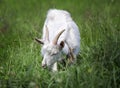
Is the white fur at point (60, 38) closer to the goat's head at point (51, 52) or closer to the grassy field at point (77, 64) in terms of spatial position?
the goat's head at point (51, 52)

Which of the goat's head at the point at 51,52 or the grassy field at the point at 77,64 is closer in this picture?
the grassy field at the point at 77,64

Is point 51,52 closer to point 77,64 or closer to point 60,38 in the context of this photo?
point 77,64

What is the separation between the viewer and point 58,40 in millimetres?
9453

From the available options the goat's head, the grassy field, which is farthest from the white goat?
the grassy field

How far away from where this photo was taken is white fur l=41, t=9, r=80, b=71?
8.82 m

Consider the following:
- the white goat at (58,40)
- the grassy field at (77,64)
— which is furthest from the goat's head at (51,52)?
the grassy field at (77,64)

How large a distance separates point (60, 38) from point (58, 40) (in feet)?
0.18

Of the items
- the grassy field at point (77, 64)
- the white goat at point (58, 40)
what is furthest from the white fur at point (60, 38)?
the grassy field at point (77, 64)

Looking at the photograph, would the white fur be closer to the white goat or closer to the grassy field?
the white goat

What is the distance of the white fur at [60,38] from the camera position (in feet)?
28.9

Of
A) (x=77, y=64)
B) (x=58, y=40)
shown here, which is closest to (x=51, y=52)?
(x=77, y=64)

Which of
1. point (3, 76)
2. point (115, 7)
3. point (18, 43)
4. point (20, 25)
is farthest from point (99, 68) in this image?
point (115, 7)

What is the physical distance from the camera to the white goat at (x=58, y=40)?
883cm

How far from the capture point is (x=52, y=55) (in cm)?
883
